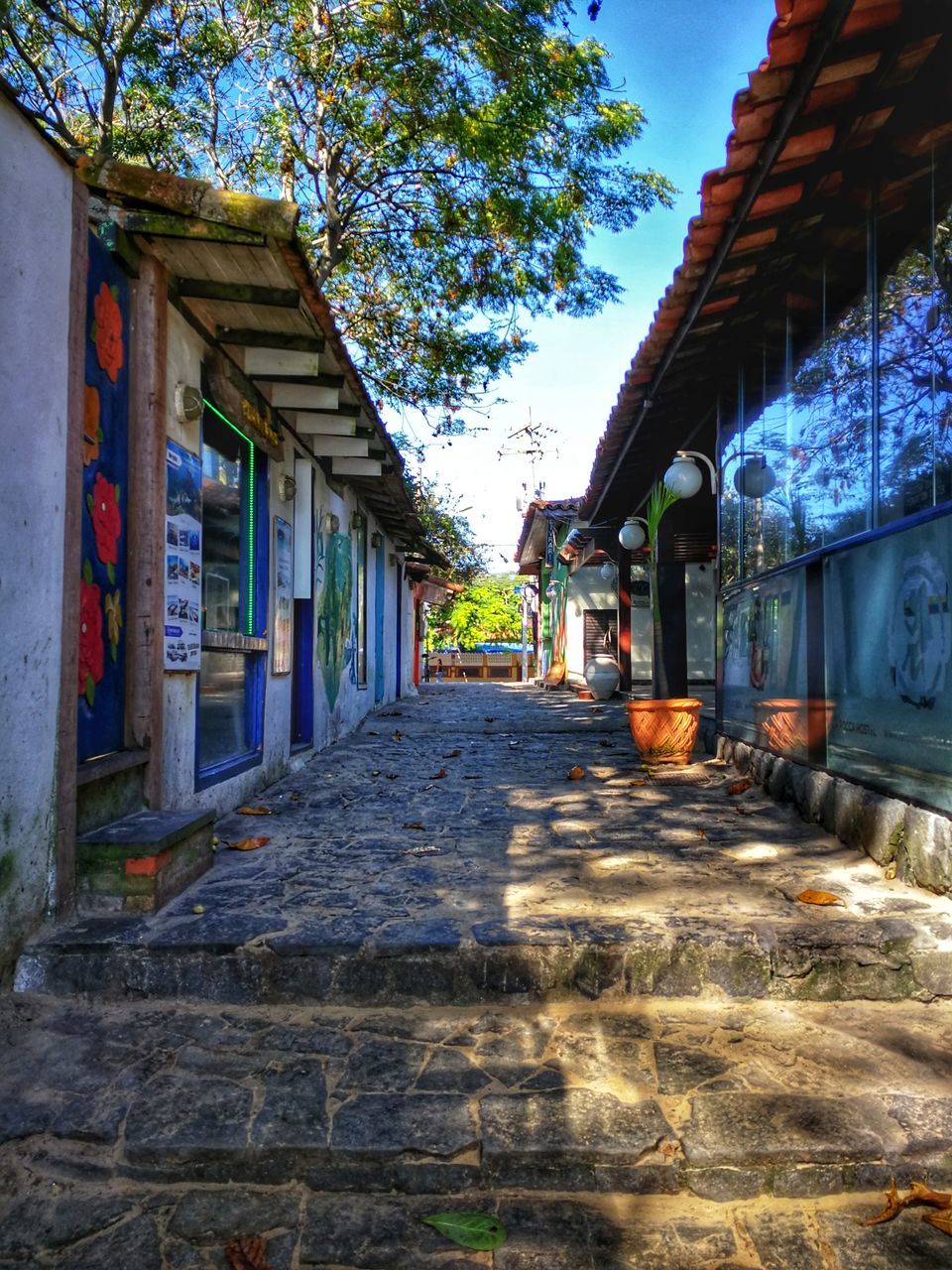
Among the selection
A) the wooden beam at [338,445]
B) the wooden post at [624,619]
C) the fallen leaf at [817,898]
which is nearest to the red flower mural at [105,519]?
the fallen leaf at [817,898]

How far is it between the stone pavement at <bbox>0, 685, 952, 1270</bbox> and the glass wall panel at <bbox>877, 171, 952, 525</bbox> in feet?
5.61

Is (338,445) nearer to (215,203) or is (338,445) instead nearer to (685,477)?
(685,477)

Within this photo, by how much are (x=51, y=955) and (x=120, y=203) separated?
303 cm

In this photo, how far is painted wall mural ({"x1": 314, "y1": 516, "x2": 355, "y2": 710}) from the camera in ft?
24.9

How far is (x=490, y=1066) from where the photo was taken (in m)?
2.33

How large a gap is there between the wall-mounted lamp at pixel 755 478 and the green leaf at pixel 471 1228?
4.71 m

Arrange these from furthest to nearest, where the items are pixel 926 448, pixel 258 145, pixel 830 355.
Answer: pixel 258 145
pixel 830 355
pixel 926 448

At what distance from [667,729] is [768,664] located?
133 cm

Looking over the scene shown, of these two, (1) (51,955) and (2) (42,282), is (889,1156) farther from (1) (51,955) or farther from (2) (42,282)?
(2) (42,282)

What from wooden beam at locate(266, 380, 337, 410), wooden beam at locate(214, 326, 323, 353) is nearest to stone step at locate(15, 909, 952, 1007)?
wooden beam at locate(214, 326, 323, 353)

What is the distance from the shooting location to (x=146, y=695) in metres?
3.57

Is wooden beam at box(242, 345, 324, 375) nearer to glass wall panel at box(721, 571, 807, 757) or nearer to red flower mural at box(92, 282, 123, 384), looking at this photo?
red flower mural at box(92, 282, 123, 384)

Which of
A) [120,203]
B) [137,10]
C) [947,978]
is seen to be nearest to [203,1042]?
[947,978]

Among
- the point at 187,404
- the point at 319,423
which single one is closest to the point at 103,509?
the point at 187,404
